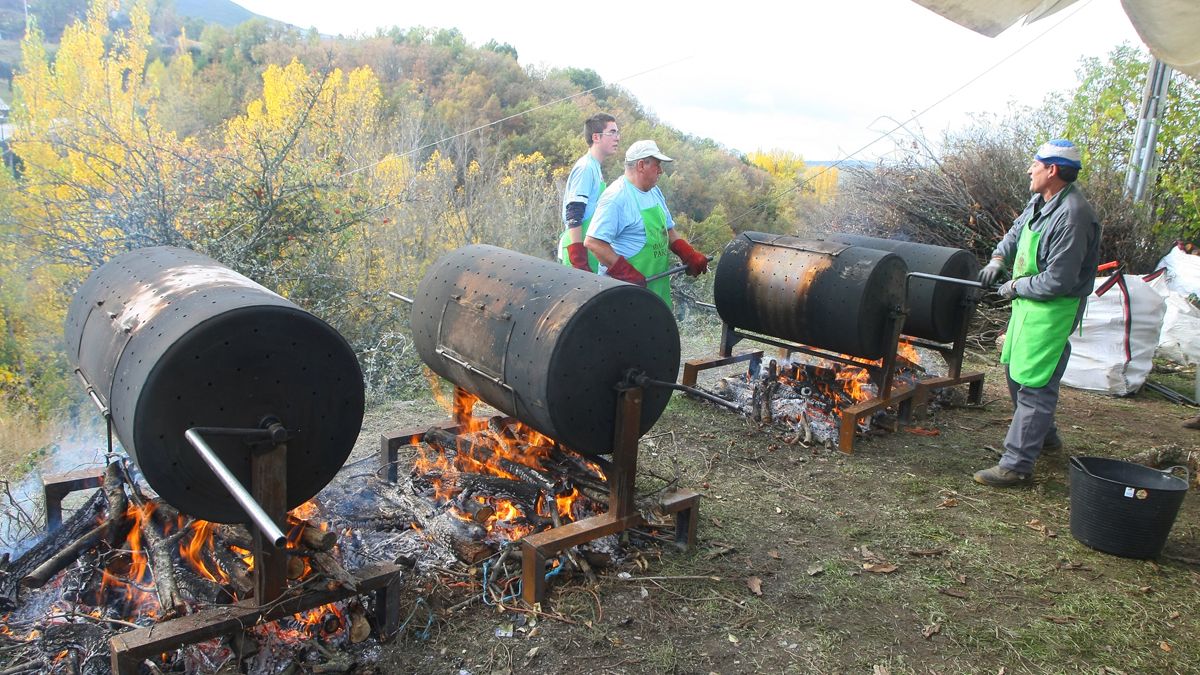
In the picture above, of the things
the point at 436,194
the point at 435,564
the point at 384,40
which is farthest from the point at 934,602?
the point at 384,40

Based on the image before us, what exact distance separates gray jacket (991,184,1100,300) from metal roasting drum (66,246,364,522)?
4.04m

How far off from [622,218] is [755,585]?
245cm

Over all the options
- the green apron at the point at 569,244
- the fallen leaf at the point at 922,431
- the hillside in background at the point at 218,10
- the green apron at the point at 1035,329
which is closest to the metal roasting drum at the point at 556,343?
the green apron at the point at 569,244

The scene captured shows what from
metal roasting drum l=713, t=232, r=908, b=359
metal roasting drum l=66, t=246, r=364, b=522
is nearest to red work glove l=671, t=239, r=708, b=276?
metal roasting drum l=713, t=232, r=908, b=359

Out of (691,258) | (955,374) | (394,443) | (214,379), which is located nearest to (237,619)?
(214,379)

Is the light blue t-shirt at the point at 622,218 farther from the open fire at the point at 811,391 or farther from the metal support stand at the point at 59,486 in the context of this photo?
the metal support stand at the point at 59,486

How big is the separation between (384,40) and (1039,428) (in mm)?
46315

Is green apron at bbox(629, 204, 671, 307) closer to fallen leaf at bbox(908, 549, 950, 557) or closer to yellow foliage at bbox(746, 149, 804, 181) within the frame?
fallen leaf at bbox(908, 549, 950, 557)

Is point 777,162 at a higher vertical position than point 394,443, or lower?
higher

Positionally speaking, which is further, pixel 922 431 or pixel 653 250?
pixel 922 431

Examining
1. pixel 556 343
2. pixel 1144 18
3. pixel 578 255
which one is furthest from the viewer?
pixel 578 255

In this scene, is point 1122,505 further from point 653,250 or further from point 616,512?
point 653,250

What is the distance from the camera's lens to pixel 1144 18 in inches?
147

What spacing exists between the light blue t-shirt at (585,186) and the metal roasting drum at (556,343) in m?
1.45
